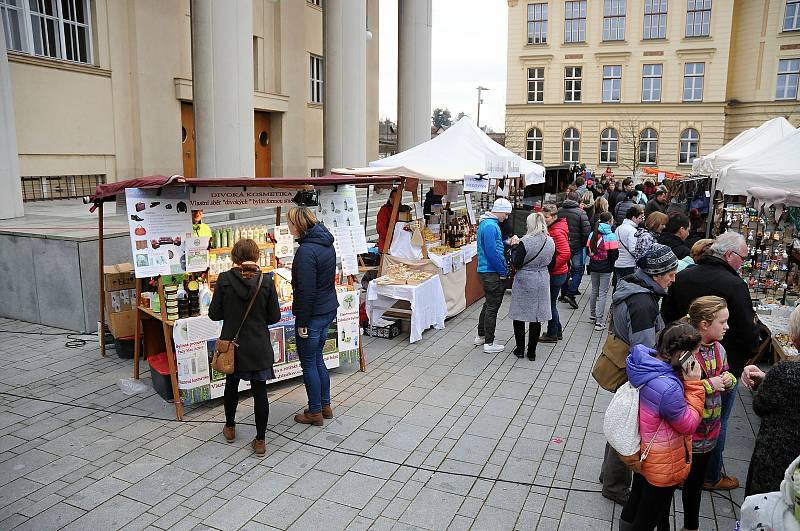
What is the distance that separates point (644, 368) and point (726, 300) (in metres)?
1.54

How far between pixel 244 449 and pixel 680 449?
349 cm

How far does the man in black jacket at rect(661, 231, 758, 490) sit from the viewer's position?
4359 mm

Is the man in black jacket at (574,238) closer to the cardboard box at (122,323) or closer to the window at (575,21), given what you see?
the cardboard box at (122,323)

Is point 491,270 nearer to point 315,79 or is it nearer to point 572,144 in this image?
point 315,79

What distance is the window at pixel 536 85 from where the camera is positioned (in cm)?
4234

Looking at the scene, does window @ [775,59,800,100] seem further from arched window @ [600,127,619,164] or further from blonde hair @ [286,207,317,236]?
blonde hair @ [286,207,317,236]

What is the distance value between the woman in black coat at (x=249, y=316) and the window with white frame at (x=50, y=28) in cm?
1032

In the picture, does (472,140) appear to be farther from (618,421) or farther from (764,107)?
(764,107)

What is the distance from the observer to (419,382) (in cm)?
679

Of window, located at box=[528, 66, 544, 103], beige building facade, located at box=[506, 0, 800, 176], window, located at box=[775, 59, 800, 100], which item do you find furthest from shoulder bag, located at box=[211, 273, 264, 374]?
window, located at box=[775, 59, 800, 100]

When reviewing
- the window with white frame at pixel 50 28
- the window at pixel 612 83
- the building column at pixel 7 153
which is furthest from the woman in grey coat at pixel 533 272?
the window at pixel 612 83

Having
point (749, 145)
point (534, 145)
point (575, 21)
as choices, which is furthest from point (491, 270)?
point (575, 21)

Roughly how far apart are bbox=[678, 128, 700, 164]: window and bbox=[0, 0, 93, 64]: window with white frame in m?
37.4

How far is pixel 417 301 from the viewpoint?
8.20 m
